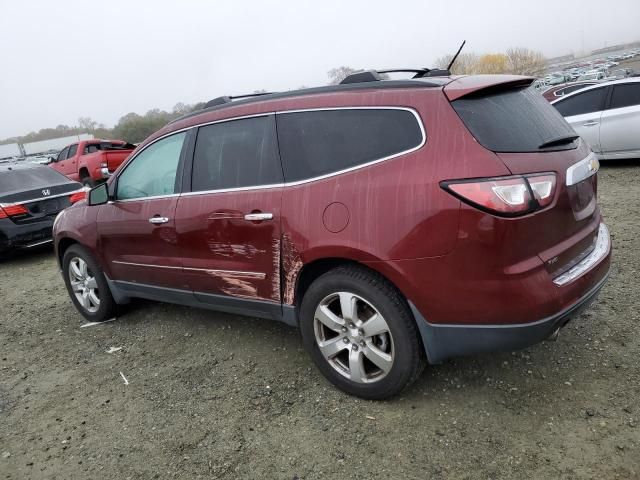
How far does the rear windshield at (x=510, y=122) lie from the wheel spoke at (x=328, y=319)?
3.96 ft

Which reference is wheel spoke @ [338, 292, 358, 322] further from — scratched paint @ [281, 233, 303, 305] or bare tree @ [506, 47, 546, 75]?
bare tree @ [506, 47, 546, 75]

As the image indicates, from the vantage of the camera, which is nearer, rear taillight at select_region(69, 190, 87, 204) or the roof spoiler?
the roof spoiler

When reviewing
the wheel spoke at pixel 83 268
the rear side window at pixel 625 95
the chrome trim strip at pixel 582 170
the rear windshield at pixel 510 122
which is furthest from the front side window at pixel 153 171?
the rear side window at pixel 625 95

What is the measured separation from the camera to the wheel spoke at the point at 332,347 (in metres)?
2.83

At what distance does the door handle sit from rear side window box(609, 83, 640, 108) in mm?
7478

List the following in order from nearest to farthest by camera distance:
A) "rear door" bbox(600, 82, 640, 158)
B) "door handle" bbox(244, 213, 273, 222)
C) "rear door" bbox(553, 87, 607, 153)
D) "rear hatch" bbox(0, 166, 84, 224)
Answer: "door handle" bbox(244, 213, 273, 222) < "rear hatch" bbox(0, 166, 84, 224) < "rear door" bbox(600, 82, 640, 158) < "rear door" bbox(553, 87, 607, 153)

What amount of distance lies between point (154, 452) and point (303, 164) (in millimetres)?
1777

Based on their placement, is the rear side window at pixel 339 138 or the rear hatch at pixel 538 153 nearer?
the rear hatch at pixel 538 153

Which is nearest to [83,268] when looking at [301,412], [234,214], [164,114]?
[234,214]

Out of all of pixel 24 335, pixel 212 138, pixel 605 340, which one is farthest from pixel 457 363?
pixel 24 335

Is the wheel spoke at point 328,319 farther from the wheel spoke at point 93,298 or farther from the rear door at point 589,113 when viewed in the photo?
the rear door at point 589,113

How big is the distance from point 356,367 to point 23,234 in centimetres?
635

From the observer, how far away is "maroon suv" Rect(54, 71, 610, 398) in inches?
90.5

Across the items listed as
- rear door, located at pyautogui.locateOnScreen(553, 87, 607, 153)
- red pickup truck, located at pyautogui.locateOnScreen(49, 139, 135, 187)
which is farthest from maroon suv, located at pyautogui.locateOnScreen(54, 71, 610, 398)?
red pickup truck, located at pyautogui.locateOnScreen(49, 139, 135, 187)
